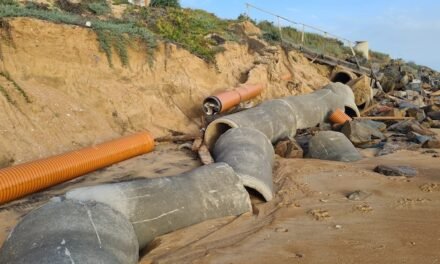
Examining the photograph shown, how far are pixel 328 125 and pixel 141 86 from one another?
4829mm

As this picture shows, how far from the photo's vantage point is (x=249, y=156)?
6520 mm

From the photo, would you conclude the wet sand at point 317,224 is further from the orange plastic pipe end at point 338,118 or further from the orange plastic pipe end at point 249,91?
the orange plastic pipe end at point 249,91

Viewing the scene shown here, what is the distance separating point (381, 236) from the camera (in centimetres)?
425

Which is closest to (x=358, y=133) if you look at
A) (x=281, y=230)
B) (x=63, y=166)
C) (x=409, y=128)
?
(x=409, y=128)

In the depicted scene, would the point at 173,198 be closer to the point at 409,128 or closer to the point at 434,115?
the point at 409,128

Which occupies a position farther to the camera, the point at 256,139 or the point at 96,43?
the point at 96,43

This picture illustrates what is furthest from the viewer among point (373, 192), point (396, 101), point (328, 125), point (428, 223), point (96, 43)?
point (396, 101)

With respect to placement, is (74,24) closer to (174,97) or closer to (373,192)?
(174,97)

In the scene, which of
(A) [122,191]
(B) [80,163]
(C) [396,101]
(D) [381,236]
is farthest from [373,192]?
(C) [396,101]

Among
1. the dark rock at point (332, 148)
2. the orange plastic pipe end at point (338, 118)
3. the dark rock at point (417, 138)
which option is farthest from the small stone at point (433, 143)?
the orange plastic pipe end at point (338, 118)

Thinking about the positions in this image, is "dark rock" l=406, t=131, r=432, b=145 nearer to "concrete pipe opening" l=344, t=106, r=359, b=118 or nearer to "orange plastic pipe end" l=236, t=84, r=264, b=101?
"concrete pipe opening" l=344, t=106, r=359, b=118

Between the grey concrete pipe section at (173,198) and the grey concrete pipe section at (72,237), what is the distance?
26 centimetres

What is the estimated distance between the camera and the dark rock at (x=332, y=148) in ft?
28.1

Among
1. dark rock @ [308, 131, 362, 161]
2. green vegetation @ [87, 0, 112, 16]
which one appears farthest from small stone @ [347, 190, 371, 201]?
green vegetation @ [87, 0, 112, 16]
